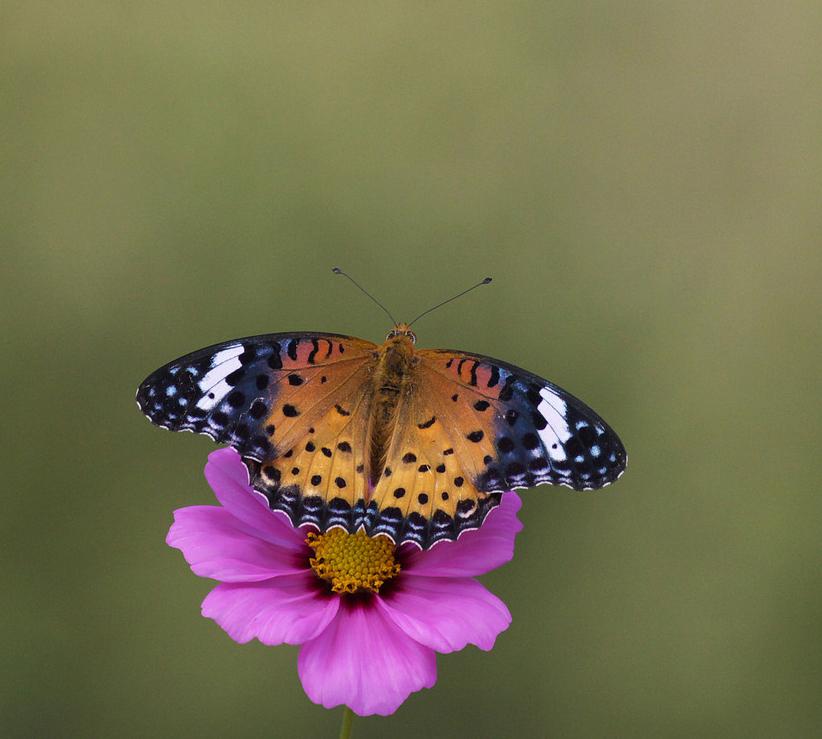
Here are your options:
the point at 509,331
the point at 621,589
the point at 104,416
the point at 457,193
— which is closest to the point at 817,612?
the point at 621,589

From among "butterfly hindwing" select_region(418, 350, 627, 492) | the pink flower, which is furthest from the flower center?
"butterfly hindwing" select_region(418, 350, 627, 492)

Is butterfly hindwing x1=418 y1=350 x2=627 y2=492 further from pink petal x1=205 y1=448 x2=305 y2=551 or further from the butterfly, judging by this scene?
pink petal x1=205 y1=448 x2=305 y2=551

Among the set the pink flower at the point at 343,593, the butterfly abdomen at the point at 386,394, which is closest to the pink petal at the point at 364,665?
the pink flower at the point at 343,593

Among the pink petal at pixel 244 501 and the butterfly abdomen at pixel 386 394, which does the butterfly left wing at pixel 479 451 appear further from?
the pink petal at pixel 244 501

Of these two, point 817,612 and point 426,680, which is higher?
point 817,612

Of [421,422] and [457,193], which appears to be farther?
[457,193]

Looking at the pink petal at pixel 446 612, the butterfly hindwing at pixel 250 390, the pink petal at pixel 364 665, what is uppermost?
the butterfly hindwing at pixel 250 390

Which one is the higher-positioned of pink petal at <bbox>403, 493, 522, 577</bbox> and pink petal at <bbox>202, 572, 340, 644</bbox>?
pink petal at <bbox>403, 493, 522, 577</bbox>

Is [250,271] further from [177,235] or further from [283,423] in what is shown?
[283,423]
